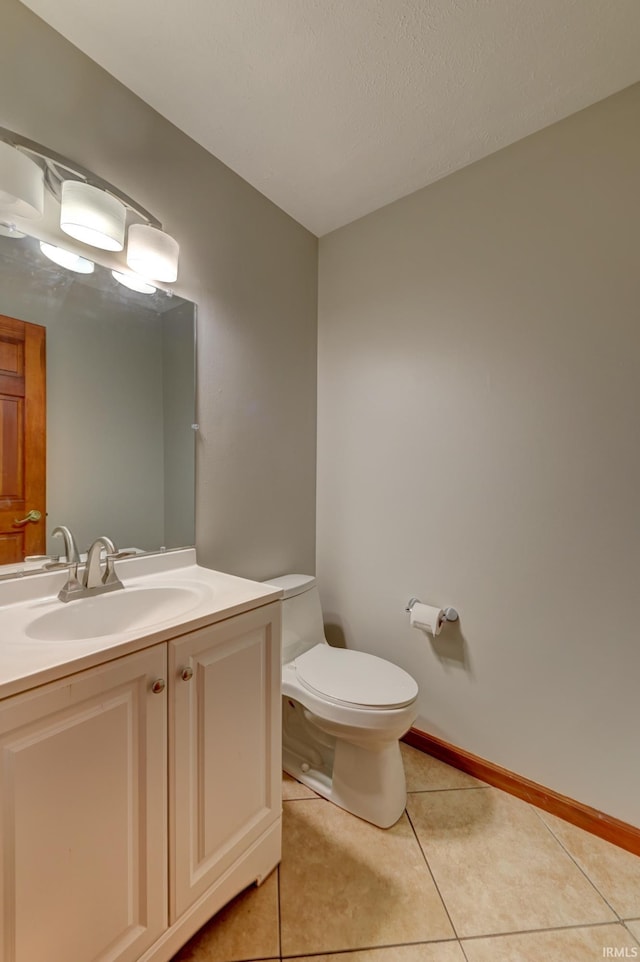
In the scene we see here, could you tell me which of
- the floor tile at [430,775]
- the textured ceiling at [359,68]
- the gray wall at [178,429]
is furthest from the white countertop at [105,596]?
the textured ceiling at [359,68]

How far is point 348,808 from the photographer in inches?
53.6

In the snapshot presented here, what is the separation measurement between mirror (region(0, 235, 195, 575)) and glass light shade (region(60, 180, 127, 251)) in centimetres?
9

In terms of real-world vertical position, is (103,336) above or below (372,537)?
A: above

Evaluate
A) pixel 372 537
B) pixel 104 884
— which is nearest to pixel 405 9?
pixel 372 537

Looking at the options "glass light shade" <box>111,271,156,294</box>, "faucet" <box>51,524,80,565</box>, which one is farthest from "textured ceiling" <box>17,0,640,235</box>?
"faucet" <box>51,524,80,565</box>

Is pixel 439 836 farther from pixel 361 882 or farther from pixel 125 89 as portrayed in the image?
Result: pixel 125 89

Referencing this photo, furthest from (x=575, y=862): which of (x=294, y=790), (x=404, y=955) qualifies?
(x=294, y=790)

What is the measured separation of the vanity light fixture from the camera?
3.24 feet

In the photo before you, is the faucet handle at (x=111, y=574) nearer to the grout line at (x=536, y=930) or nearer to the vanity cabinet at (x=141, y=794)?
the vanity cabinet at (x=141, y=794)

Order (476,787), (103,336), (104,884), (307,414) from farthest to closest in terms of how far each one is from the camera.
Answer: (307,414)
(476,787)
(103,336)
(104,884)

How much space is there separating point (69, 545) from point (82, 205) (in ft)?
3.14

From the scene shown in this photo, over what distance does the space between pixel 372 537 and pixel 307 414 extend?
27.4 inches

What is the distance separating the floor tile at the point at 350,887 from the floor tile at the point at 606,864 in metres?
0.49

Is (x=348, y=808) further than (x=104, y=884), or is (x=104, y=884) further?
(x=348, y=808)
